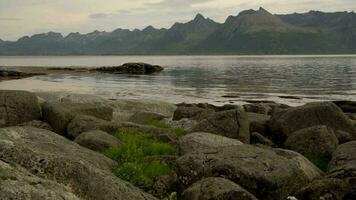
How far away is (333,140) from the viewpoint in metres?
15.8

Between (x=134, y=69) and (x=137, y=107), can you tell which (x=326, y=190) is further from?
(x=134, y=69)

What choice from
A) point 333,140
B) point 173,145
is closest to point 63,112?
point 173,145

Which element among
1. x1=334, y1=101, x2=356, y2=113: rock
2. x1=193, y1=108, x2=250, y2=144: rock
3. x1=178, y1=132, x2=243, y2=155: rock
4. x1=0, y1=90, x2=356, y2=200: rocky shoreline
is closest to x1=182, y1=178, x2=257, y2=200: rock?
x1=0, y1=90, x2=356, y2=200: rocky shoreline

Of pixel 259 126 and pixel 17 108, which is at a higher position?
pixel 17 108

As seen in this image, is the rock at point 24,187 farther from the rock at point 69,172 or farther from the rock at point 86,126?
the rock at point 86,126

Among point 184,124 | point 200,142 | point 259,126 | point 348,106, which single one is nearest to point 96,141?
point 200,142

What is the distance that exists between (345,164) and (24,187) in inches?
369

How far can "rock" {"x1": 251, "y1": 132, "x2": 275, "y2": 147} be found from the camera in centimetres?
1778

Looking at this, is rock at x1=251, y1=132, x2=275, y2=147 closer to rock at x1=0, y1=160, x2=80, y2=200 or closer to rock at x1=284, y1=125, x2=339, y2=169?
rock at x1=284, y1=125, x2=339, y2=169

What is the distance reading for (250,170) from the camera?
10.6 meters

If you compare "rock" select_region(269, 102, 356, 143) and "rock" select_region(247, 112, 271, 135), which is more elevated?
"rock" select_region(269, 102, 356, 143)

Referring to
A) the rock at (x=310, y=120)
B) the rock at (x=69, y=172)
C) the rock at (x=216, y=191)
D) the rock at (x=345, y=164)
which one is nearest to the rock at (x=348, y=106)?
the rock at (x=310, y=120)

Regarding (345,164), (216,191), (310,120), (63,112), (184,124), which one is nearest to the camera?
(216,191)

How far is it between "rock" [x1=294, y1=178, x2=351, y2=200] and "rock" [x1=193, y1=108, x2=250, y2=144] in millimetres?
6394
